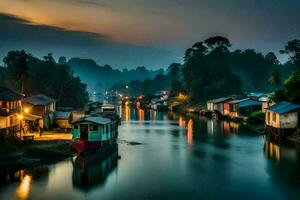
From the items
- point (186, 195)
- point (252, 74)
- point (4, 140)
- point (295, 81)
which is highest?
point (252, 74)

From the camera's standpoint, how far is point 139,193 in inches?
1106

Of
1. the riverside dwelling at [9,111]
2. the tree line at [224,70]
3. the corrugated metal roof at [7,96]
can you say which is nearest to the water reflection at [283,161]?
the riverside dwelling at [9,111]

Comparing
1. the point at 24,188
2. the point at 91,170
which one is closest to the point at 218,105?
the point at 91,170

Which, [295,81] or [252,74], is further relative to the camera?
[252,74]

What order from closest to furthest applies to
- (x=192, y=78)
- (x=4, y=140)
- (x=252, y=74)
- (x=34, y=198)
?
(x=34, y=198)
(x=4, y=140)
(x=192, y=78)
(x=252, y=74)

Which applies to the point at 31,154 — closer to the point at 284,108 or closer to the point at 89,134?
the point at 89,134

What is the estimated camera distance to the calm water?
28.1m

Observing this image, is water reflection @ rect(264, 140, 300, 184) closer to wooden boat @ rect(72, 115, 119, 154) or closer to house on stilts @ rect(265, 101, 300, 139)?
house on stilts @ rect(265, 101, 300, 139)

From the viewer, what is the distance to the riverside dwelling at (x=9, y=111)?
138 ft

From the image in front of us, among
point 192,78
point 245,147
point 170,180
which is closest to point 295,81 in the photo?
point 245,147

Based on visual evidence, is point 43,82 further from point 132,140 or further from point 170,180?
point 170,180

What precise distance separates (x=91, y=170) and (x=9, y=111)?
48.0 feet

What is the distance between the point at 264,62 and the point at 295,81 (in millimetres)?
88569

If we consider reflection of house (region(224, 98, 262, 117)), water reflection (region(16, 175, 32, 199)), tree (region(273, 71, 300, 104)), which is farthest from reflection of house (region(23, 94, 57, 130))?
reflection of house (region(224, 98, 262, 117))
